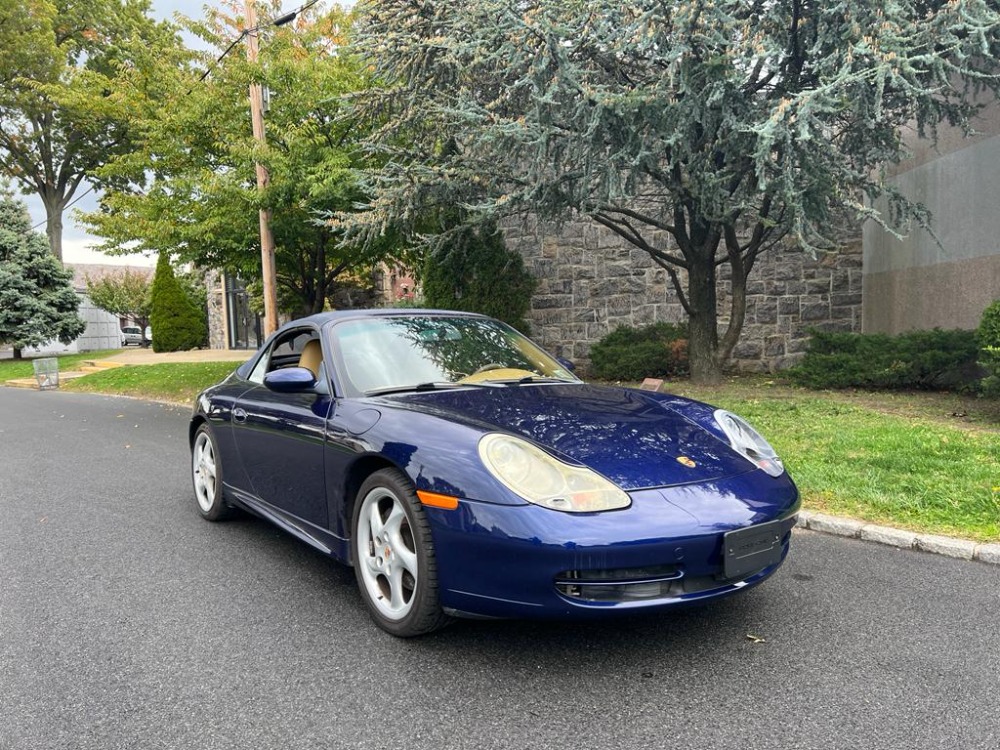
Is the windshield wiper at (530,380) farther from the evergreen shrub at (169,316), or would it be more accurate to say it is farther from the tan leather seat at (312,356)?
the evergreen shrub at (169,316)

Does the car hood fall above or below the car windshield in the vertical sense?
below

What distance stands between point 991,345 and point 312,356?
702 cm

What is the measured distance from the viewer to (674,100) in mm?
7852

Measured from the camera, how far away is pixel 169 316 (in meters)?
27.1

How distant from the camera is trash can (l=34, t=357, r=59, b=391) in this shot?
1881 centimetres

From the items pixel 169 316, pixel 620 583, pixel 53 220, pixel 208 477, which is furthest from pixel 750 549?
pixel 53 220

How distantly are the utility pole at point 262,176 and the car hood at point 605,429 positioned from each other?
897 cm

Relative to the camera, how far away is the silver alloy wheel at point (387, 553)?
3018 mm

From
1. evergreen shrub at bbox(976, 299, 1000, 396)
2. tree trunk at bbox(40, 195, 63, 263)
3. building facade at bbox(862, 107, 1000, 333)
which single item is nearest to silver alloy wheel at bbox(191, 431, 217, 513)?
evergreen shrub at bbox(976, 299, 1000, 396)

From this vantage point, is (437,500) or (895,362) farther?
(895,362)

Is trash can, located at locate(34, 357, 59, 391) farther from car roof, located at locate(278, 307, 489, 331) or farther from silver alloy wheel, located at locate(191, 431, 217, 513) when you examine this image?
car roof, located at locate(278, 307, 489, 331)

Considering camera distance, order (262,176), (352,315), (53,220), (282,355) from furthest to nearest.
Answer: (53,220), (262,176), (282,355), (352,315)

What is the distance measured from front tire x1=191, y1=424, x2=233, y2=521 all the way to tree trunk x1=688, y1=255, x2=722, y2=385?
7952mm

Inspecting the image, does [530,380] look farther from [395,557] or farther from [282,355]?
[282,355]
